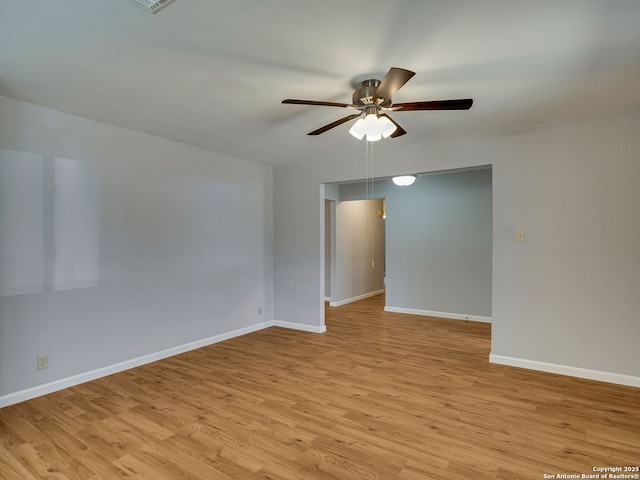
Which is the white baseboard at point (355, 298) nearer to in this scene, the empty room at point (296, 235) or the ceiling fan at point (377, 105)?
the empty room at point (296, 235)

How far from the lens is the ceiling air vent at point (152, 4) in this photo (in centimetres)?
159

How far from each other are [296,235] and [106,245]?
8.09 feet

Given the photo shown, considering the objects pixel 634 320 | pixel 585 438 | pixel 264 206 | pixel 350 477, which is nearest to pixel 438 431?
pixel 350 477

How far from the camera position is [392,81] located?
1.95m

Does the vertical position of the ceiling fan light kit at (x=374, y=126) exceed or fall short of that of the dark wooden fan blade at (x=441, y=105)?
it falls short

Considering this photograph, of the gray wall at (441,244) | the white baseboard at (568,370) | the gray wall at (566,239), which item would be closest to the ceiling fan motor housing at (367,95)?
the gray wall at (566,239)

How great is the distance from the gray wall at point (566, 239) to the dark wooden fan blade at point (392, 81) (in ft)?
6.70

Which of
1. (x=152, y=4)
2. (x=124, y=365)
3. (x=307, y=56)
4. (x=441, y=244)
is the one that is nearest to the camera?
(x=152, y=4)

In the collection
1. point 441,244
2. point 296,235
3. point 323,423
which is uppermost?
point 296,235

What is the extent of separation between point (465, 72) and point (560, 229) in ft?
6.46

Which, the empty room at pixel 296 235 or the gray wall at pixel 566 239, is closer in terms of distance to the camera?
the empty room at pixel 296 235

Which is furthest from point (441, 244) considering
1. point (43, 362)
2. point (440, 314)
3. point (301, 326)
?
point (43, 362)

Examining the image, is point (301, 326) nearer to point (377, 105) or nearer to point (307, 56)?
point (377, 105)

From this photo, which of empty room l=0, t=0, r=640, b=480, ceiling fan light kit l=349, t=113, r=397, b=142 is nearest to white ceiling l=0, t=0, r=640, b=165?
empty room l=0, t=0, r=640, b=480
